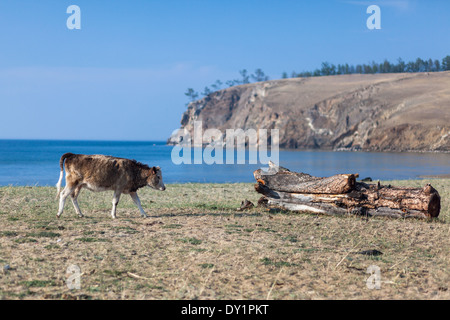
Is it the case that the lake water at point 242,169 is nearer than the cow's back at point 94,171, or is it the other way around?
the cow's back at point 94,171

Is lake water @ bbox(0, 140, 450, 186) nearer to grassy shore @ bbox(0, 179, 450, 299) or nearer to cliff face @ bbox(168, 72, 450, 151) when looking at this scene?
grassy shore @ bbox(0, 179, 450, 299)

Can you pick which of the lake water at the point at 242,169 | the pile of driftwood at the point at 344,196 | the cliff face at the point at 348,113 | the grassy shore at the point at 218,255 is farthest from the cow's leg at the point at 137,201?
the cliff face at the point at 348,113

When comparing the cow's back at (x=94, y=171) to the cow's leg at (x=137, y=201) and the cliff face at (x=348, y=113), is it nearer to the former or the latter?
the cow's leg at (x=137, y=201)

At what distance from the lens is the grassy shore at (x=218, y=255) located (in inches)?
282

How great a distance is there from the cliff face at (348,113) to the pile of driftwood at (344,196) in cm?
10744

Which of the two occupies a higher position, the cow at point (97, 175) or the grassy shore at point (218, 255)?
the cow at point (97, 175)

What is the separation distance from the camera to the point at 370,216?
46.0 feet

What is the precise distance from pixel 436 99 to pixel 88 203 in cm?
13235

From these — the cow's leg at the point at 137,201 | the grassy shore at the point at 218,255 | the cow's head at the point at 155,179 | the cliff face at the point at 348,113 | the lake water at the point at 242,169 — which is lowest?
the lake water at the point at 242,169

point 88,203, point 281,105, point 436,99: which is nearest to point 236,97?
point 281,105

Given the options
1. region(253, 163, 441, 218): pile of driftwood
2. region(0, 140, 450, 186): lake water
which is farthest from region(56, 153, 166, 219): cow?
region(0, 140, 450, 186): lake water

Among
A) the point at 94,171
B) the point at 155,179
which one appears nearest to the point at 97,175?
the point at 94,171

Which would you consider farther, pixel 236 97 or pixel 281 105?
pixel 236 97
